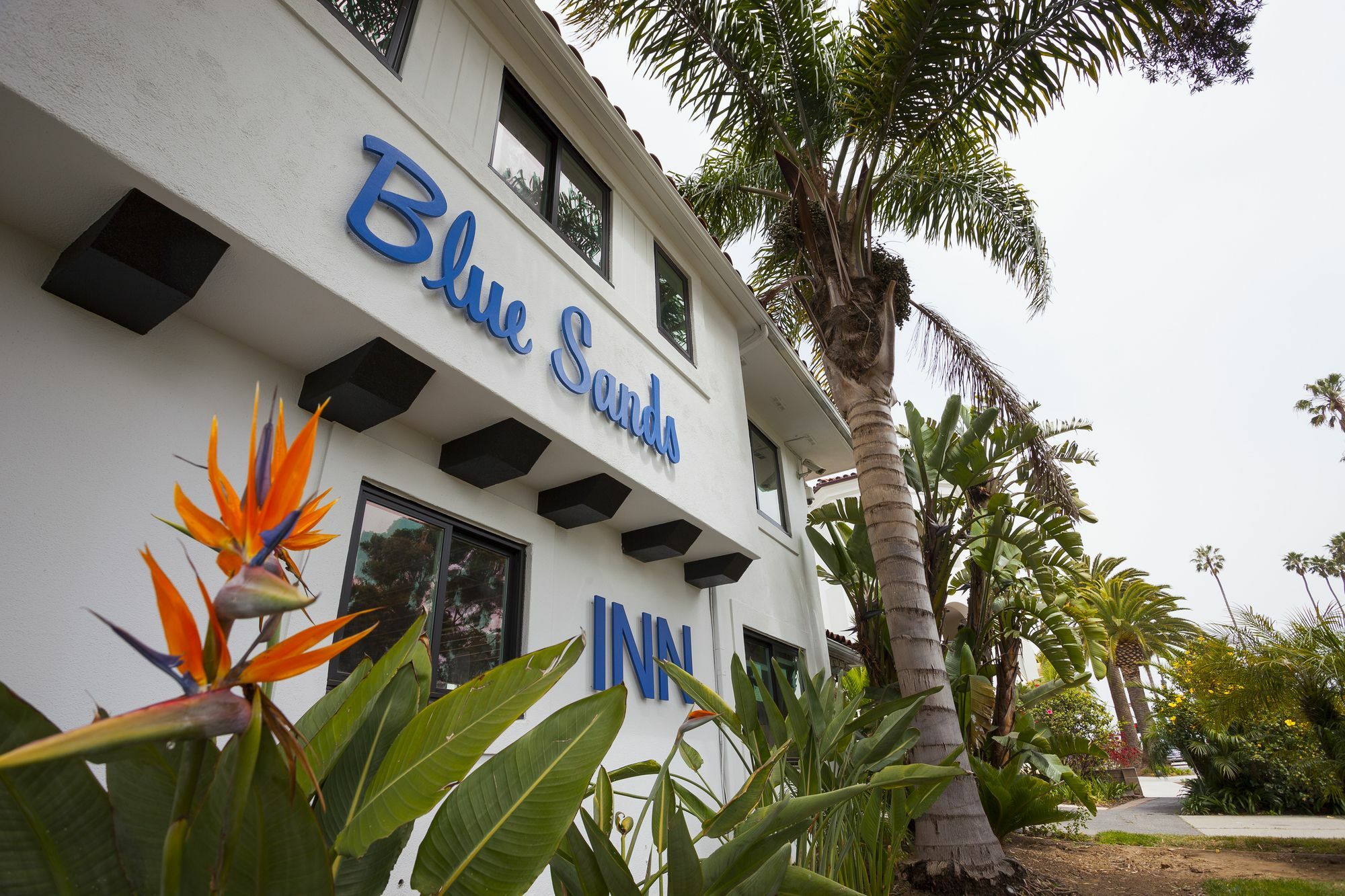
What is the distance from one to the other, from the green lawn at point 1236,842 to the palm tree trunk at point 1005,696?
109 inches

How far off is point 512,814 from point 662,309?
5764 millimetres

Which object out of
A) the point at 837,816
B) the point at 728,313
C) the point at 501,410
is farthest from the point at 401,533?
the point at 728,313

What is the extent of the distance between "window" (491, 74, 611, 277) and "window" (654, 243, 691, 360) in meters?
0.86

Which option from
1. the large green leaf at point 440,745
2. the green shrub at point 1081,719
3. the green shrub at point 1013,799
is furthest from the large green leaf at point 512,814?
the green shrub at point 1081,719

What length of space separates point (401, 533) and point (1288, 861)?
1067cm

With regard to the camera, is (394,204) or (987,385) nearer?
(394,204)

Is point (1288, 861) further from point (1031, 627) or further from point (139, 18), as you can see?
point (139, 18)

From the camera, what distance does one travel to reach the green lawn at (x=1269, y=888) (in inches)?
246

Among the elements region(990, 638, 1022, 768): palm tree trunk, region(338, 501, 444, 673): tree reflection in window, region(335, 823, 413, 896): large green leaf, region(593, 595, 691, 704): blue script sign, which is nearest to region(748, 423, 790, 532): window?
region(593, 595, 691, 704): blue script sign

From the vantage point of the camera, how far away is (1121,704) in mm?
20906

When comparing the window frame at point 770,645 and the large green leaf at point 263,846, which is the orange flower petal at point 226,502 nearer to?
the large green leaf at point 263,846

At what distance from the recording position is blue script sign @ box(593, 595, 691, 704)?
5051 millimetres

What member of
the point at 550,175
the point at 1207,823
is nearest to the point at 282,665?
the point at 550,175

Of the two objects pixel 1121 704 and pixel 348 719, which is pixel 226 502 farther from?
pixel 1121 704
